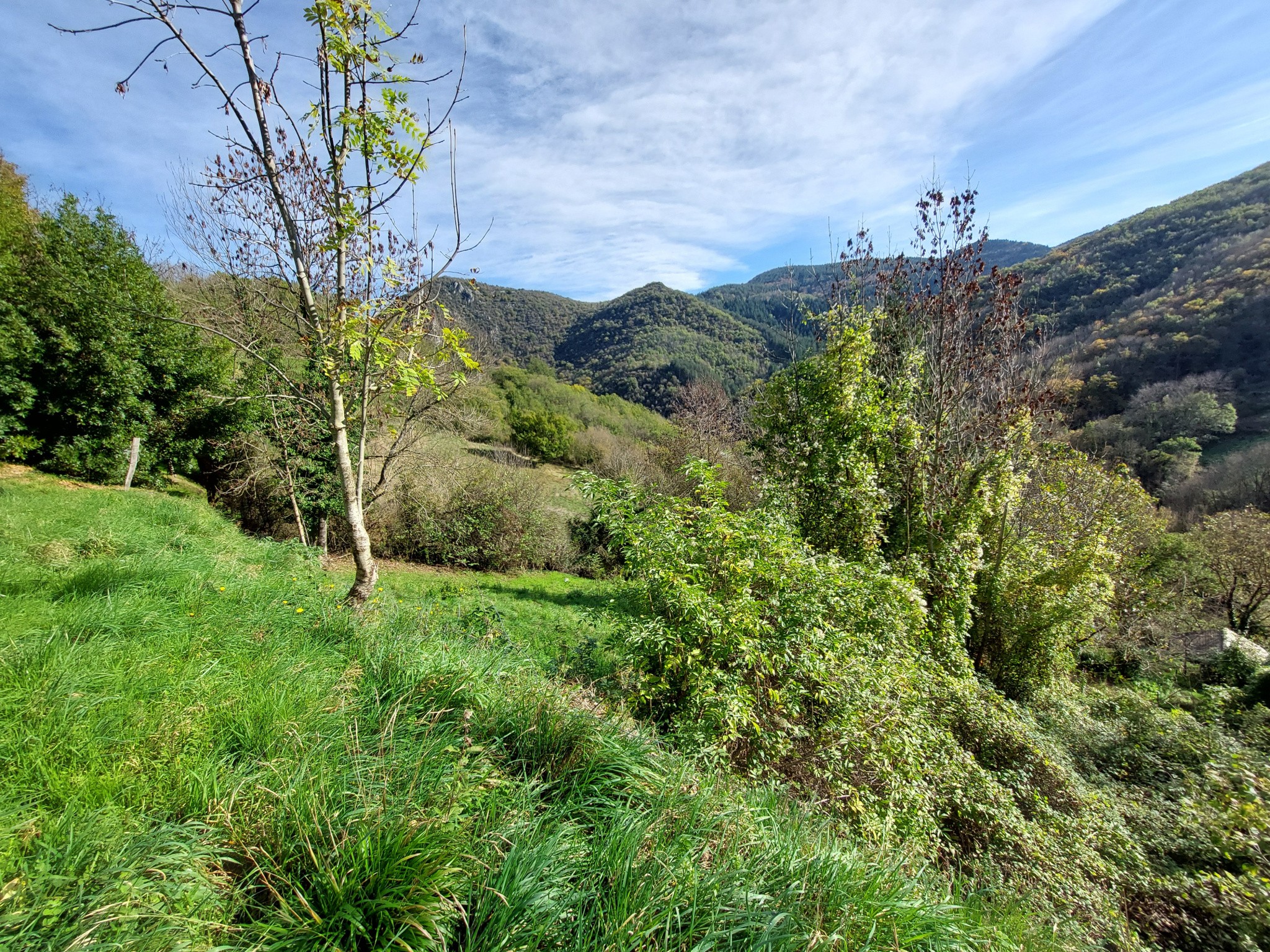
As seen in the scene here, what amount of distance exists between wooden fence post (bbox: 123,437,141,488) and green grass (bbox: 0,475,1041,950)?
11.6 meters

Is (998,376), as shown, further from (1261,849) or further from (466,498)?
(466,498)

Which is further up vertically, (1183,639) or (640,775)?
(640,775)

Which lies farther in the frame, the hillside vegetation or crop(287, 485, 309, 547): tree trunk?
the hillside vegetation

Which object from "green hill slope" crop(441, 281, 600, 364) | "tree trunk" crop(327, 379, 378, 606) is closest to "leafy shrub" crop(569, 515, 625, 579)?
"tree trunk" crop(327, 379, 378, 606)

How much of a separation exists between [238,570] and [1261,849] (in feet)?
31.9

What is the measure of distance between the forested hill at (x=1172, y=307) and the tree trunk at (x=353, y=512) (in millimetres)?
32478

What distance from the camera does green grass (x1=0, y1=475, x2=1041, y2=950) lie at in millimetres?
1531

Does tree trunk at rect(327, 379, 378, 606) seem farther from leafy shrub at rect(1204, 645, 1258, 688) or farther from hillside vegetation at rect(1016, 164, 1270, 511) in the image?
hillside vegetation at rect(1016, 164, 1270, 511)

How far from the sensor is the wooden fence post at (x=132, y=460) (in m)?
12.1

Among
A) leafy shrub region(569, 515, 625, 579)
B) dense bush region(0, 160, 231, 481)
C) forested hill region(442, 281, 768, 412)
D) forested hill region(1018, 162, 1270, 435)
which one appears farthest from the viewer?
forested hill region(442, 281, 768, 412)

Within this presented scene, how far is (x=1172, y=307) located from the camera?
1368 inches

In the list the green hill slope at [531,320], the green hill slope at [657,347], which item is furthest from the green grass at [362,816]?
the green hill slope at [531,320]

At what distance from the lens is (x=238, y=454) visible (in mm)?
13344

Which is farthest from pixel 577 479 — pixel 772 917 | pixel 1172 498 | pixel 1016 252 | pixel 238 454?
pixel 1016 252
